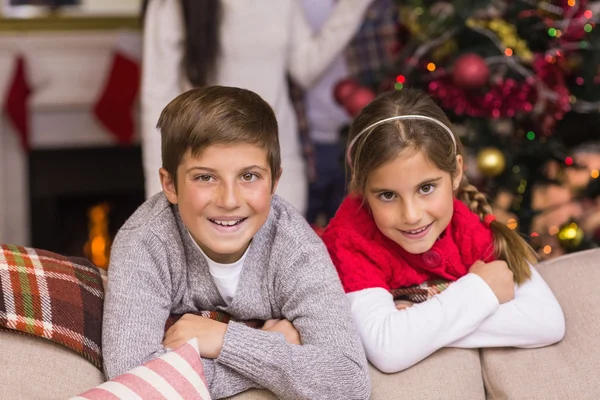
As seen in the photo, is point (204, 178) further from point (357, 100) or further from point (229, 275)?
point (357, 100)

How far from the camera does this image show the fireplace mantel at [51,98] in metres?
3.60

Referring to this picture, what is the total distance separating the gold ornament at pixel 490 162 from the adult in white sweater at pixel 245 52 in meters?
0.60

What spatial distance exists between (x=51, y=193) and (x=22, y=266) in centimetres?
252

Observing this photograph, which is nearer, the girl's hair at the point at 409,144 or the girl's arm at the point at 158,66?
the girl's hair at the point at 409,144

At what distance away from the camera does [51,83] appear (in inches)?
144

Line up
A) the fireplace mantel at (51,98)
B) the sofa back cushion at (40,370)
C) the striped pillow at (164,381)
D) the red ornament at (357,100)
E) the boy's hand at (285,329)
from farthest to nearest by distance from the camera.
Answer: the fireplace mantel at (51,98), the red ornament at (357,100), the boy's hand at (285,329), the sofa back cushion at (40,370), the striped pillow at (164,381)

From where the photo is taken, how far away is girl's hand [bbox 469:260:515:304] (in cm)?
156

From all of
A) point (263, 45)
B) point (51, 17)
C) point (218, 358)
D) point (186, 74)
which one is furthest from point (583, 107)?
point (51, 17)

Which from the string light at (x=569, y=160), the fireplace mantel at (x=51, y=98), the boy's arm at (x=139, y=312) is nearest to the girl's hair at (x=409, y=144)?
the boy's arm at (x=139, y=312)

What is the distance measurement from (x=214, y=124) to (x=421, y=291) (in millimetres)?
550

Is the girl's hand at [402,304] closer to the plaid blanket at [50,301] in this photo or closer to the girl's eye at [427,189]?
the girl's eye at [427,189]

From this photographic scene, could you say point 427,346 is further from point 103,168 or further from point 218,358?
point 103,168

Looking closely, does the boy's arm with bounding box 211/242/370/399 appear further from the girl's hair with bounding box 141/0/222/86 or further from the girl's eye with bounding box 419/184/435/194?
the girl's hair with bounding box 141/0/222/86

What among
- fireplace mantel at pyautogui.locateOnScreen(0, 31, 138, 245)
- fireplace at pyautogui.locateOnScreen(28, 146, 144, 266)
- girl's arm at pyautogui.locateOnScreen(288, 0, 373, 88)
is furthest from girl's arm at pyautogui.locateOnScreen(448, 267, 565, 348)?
fireplace at pyautogui.locateOnScreen(28, 146, 144, 266)
